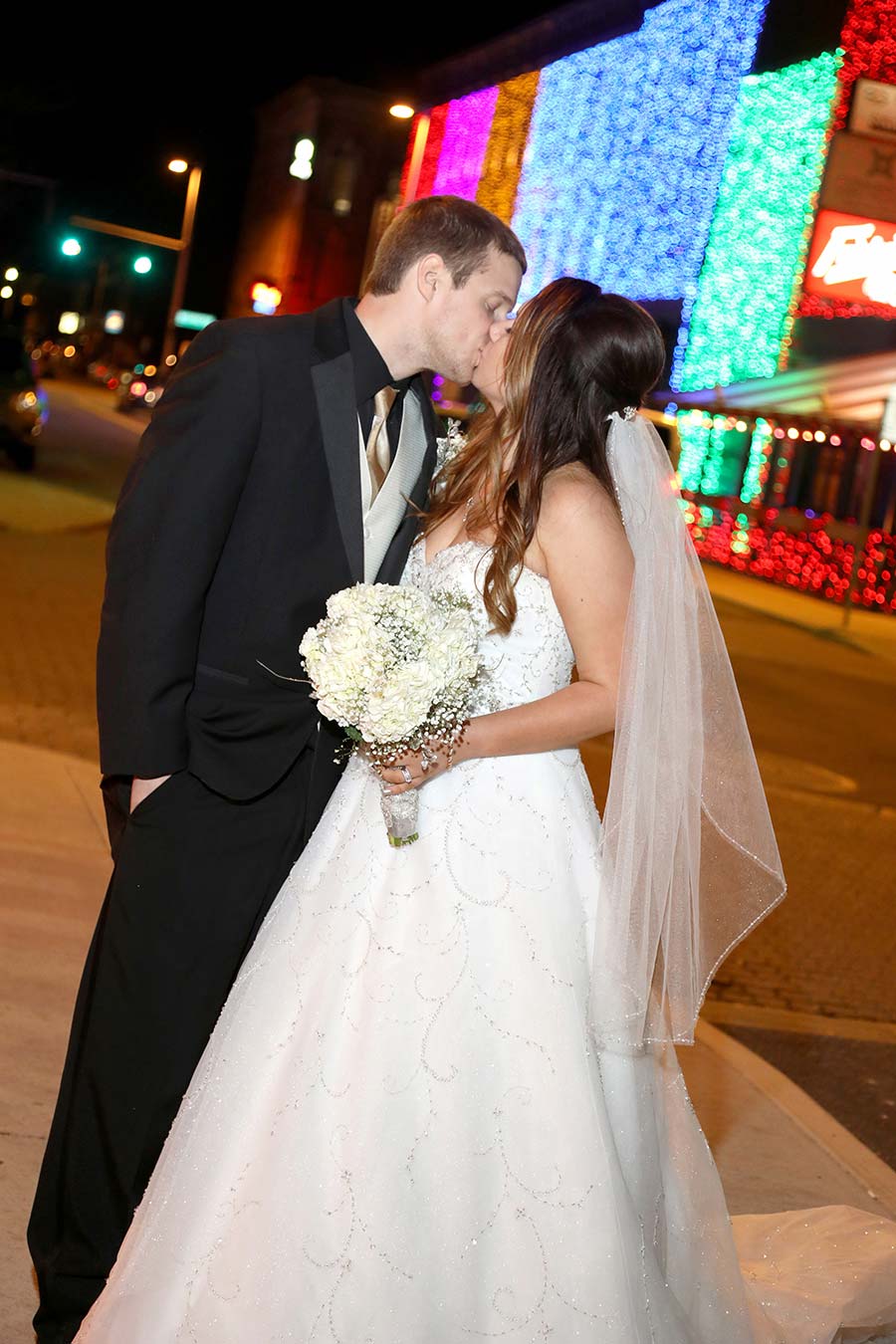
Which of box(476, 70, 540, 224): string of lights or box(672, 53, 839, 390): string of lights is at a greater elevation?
box(476, 70, 540, 224): string of lights

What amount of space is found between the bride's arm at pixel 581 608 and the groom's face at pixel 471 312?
1.25ft

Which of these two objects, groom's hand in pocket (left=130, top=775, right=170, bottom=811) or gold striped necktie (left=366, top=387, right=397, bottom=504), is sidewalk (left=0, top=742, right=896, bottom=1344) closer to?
groom's hand in pocket (left=130, top=775, right=170, bottom=811)

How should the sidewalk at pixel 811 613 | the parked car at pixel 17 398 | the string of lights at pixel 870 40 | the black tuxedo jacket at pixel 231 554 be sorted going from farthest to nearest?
the string of lights at pixel 870 40 → the parked car at pixel 17 398 → the sidewalk at pixel 811 613 → the black tuxedo jacket at pixel 231 554

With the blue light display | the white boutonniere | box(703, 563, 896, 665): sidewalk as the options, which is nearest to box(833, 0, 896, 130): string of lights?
the blue light display

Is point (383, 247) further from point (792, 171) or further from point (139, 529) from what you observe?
point (792, 171)

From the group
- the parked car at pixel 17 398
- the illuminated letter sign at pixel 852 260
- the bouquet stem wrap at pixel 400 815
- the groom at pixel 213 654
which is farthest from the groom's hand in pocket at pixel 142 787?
the parked car at pixel 17 398

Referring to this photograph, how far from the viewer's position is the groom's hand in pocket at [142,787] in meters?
3.18

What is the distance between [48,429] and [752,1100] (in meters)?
31.5

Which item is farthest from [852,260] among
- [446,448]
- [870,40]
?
[446,448]

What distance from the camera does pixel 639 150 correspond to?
31.0 meters

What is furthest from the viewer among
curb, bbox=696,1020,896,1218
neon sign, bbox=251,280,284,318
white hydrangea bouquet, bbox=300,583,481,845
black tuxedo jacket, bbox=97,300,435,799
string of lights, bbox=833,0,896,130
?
neon sign, bbox=251,280,284,318

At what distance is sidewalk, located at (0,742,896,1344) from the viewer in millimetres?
3996

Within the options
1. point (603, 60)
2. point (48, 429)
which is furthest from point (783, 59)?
point (48, 429)

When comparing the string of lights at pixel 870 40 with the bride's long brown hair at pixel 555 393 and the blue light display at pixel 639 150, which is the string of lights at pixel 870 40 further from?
the bride's long brown hair at pixel 555 393
